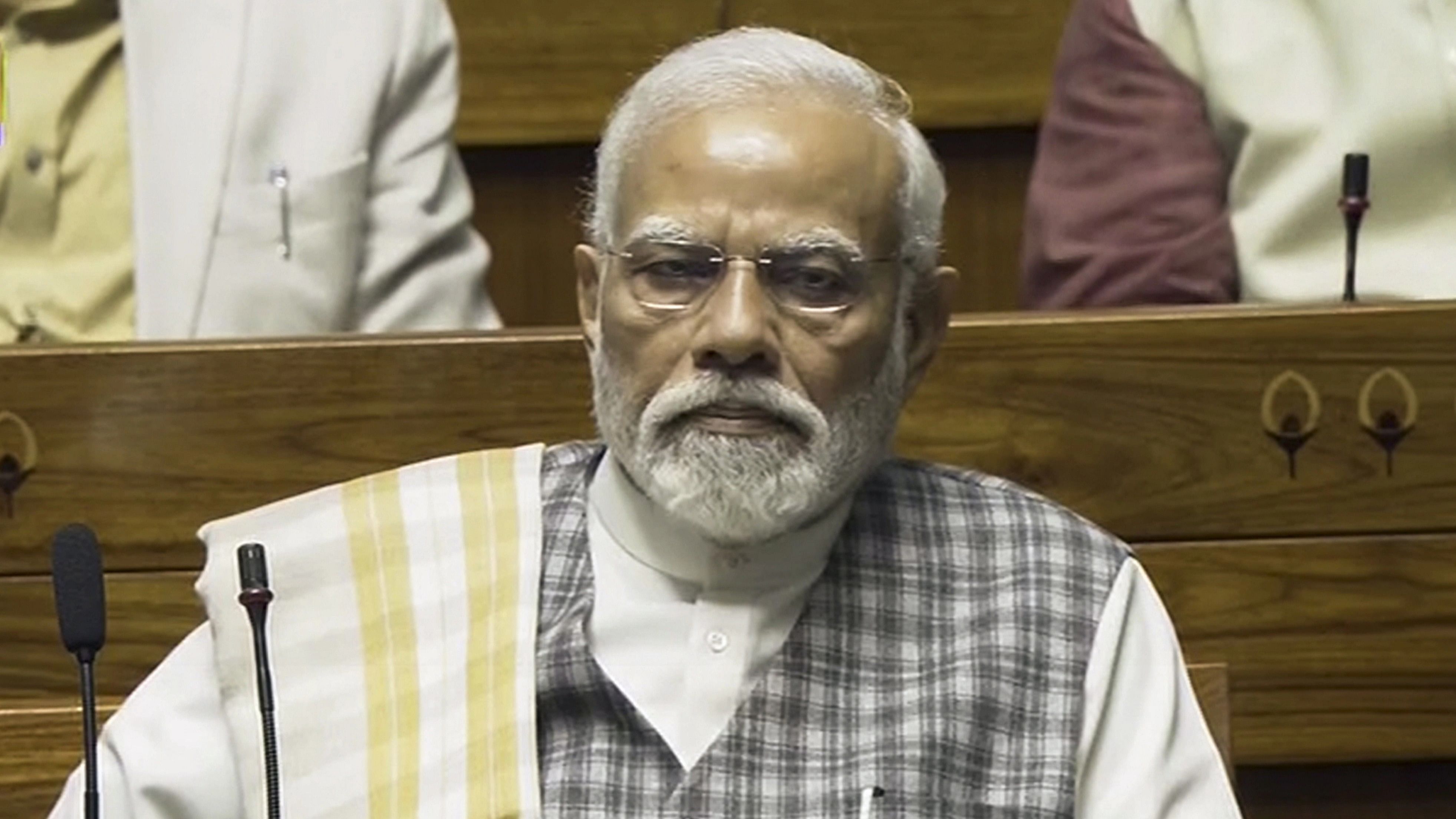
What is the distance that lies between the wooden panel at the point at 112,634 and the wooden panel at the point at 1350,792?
2.72 feet

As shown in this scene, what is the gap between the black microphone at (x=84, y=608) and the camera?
181 centimetres

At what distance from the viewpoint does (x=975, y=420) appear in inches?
104

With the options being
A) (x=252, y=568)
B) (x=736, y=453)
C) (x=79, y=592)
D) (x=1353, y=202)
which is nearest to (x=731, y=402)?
(x=736, y=453)

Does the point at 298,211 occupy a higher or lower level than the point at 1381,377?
higher

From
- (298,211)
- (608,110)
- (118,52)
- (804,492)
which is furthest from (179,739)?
(608,110)

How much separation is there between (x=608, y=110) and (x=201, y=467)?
3.91 ft

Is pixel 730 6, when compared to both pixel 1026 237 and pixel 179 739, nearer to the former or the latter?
pixel 1026 237

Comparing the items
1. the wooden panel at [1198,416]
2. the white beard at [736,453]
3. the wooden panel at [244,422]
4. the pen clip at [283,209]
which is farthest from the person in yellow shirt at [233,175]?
the white beard at [736,453]

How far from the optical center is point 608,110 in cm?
374

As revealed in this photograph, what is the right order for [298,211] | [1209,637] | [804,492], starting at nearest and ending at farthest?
[804,492] → [1209,637] → [298,211]

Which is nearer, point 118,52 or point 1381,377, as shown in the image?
point 1381,377

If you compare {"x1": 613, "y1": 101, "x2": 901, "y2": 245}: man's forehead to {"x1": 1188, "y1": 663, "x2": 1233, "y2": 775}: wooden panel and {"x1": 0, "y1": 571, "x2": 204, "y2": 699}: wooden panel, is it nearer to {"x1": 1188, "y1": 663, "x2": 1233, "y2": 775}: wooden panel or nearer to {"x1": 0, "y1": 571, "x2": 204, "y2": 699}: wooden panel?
{"x1": 1188, "y1": 663, "x2": 1233, "y2": 775}: wooden panel

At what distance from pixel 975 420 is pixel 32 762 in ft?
2.56

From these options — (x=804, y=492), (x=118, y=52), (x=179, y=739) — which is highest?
(x=118, y=52)
